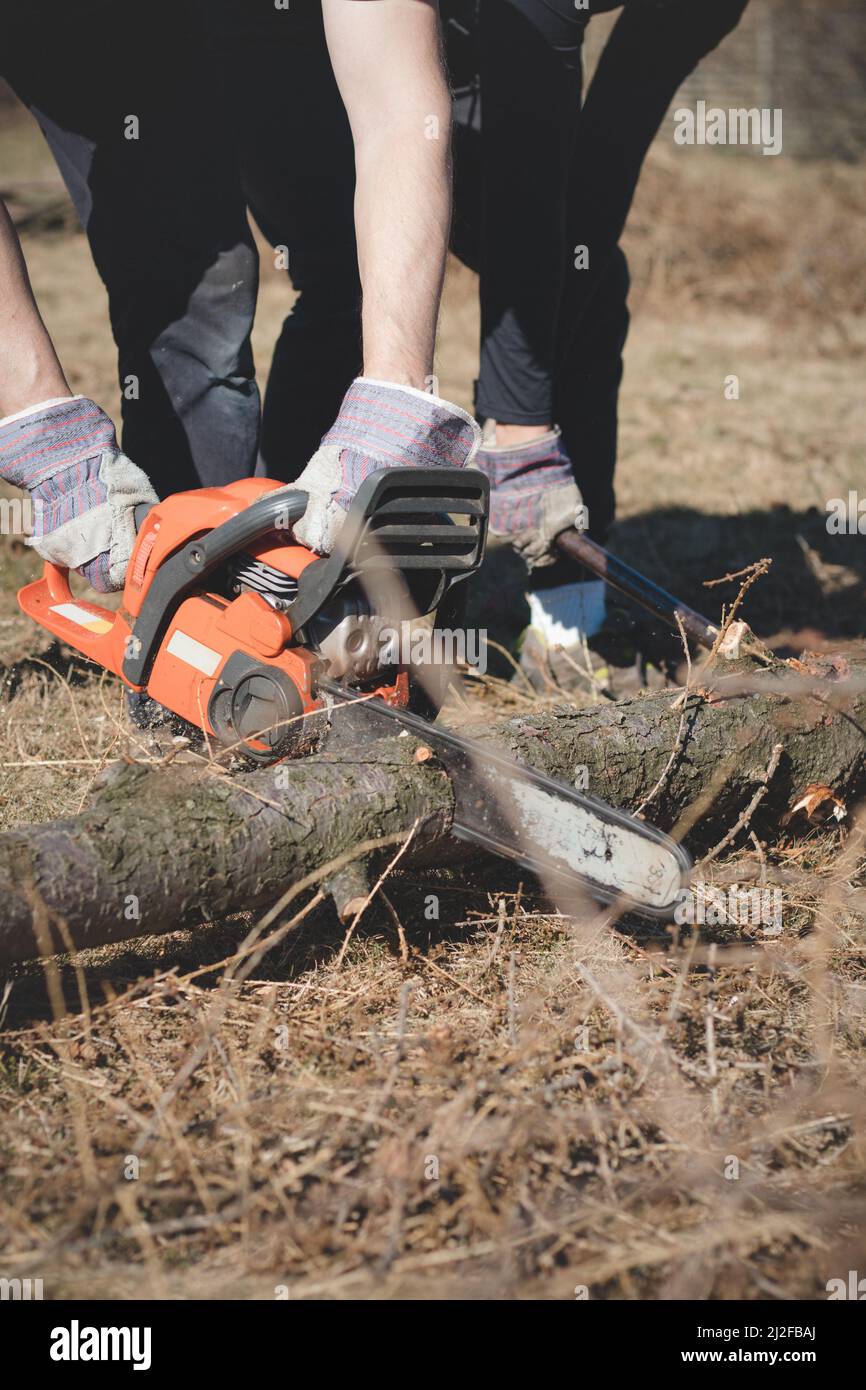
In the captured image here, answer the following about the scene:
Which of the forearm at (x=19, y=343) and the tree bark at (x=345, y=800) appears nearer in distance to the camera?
the tree bark at (x=345, y=800)

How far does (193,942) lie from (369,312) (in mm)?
1155

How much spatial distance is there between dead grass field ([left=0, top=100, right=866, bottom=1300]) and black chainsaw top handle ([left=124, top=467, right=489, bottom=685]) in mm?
616

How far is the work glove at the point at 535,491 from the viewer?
2875mm

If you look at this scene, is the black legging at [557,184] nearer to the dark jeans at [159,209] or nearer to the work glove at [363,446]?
the dark jeans at [159,209]

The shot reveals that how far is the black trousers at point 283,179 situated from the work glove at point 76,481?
27.6 inches

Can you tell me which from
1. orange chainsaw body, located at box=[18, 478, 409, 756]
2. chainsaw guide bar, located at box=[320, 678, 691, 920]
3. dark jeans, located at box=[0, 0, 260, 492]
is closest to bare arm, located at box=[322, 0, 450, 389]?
orange chainsaw body, located at box=[18, 478, 409, 756]

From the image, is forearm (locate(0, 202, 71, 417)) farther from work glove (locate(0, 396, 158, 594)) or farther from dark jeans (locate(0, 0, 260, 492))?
dark jeans (locate(0, 0, 260, 492))

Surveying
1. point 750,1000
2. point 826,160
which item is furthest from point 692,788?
point 826,160

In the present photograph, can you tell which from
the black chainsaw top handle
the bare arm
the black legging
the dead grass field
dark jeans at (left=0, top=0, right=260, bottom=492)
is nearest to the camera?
the dead grass field

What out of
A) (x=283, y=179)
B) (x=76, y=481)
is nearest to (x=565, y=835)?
(x=76, y=481)

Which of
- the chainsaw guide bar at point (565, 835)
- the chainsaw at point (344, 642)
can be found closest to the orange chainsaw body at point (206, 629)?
the chainsaw at point (344, 642)

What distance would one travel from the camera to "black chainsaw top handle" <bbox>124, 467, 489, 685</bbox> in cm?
183

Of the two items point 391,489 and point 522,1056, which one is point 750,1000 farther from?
point 391,489

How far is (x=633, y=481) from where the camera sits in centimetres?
533
